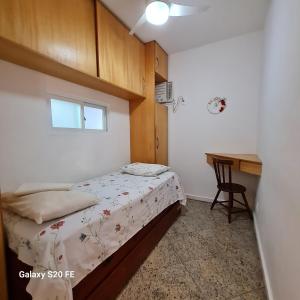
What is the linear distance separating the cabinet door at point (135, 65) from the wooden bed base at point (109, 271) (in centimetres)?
188

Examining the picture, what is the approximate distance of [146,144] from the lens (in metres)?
A: 2.86

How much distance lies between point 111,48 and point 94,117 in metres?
0.91

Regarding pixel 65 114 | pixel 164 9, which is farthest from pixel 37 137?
pixel 164 9

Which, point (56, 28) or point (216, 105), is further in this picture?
point (216, 105)

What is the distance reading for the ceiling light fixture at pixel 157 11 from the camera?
64.8 inches

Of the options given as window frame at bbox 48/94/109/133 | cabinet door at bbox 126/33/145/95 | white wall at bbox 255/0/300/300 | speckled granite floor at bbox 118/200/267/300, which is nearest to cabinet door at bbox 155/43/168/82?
cabinet door at bbox 126/33/145/95

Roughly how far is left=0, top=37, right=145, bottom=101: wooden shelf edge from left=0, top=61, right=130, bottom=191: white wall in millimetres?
72

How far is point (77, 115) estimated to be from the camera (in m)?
2.13

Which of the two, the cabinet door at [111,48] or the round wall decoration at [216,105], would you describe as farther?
the round wall decoration at [216,105]

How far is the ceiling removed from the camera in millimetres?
1905

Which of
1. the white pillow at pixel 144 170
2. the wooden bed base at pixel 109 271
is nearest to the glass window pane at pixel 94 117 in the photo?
the white pillow at pixel 144 170

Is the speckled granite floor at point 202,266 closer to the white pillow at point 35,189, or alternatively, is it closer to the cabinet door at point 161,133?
the white pillow at point 35,189

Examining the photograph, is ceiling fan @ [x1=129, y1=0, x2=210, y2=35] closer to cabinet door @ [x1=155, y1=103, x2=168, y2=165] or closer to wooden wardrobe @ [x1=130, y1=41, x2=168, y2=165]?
wooden wardrobe @ [x1=130, y1=41, x2=168, y2=165]

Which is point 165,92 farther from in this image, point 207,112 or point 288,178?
point 288,178
